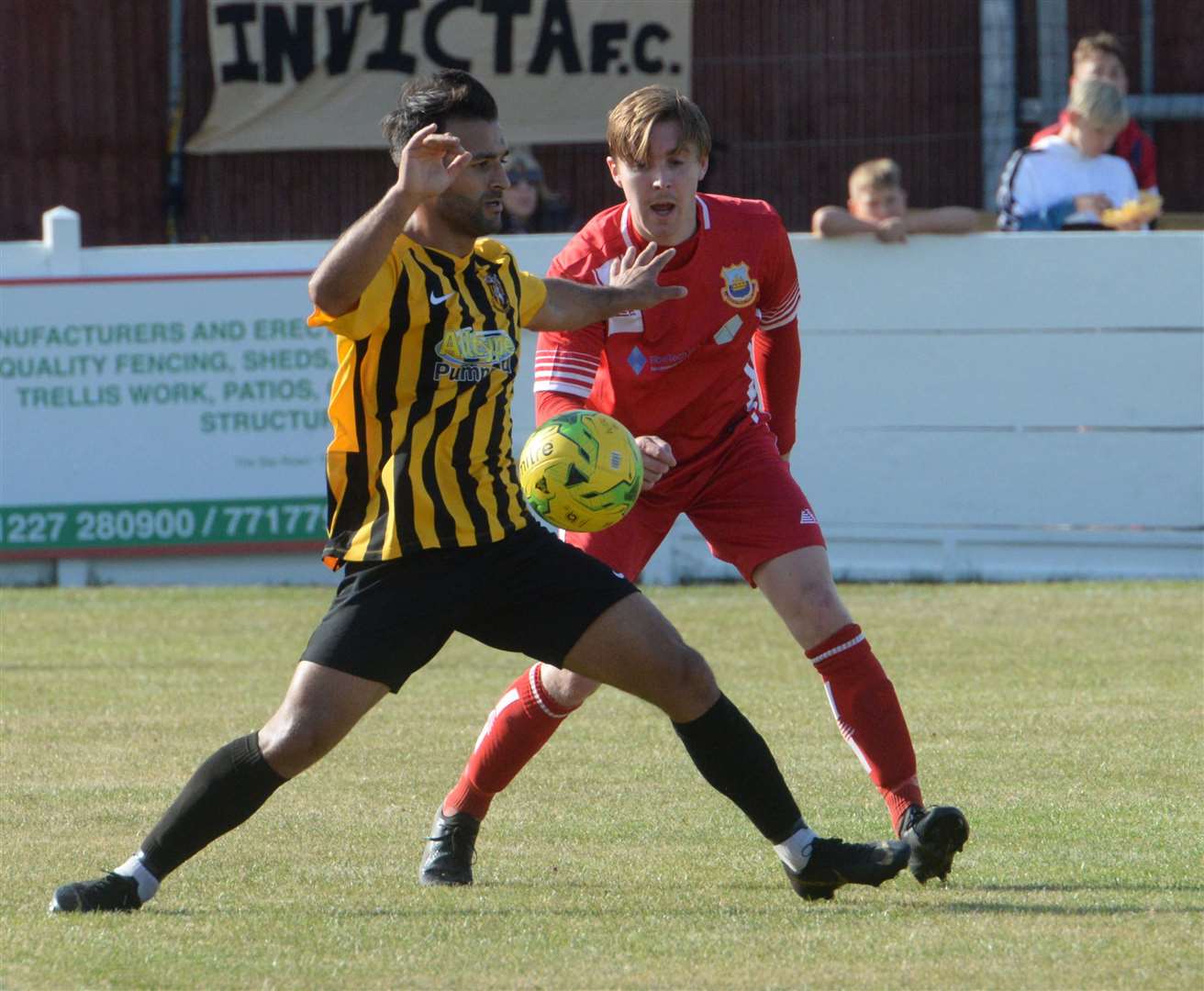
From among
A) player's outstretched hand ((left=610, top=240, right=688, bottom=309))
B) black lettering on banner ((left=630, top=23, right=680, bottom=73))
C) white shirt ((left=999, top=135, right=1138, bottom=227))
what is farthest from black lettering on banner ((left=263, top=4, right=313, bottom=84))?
player's outstretched hand ((left=610, top=240, right=688, bottom=309))

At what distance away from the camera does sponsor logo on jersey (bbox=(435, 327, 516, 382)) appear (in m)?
4.78

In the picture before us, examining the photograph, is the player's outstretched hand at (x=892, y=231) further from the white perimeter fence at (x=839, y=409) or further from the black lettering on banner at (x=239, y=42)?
the black lettering on banner at (x=239, y=42)

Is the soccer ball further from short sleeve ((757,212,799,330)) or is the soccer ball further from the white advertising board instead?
the white advertising board

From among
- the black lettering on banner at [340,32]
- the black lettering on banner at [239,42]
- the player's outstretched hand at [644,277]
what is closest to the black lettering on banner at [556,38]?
the black lettering on banner at [340,32]

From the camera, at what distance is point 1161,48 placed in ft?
55.1

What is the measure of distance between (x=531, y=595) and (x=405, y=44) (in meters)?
11.5

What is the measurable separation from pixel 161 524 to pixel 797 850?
7.76 meters

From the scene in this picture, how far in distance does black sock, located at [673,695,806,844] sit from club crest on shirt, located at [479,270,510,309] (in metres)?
1.06

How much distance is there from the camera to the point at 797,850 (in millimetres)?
5043

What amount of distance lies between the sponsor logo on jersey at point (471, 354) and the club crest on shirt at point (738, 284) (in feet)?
3.24

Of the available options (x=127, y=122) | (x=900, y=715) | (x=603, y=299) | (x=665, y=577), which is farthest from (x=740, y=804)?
(x=127, y=122)

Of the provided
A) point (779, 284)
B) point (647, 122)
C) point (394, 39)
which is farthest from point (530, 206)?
point (647, 122)

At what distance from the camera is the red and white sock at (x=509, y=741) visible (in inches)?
218

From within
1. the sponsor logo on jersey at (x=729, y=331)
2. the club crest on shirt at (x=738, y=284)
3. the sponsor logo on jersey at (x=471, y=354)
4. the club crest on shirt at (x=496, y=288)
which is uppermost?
the club crest on shirt at (x=496, y=288)
